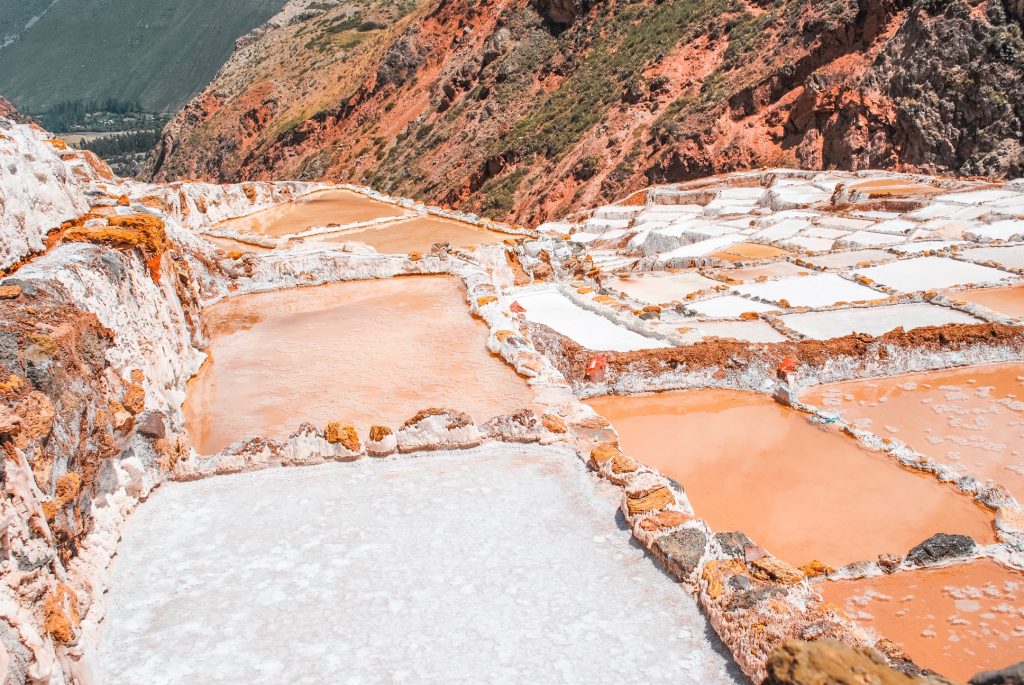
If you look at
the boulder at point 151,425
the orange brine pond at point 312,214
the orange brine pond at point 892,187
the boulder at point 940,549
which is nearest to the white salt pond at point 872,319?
the boulder at point 940,549

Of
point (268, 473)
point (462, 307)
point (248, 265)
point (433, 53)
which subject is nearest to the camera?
point (268, 473)

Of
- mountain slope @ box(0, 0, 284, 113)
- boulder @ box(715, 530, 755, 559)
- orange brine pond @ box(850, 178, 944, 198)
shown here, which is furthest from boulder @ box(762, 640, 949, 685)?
mountain slope @ box(0, 0, 284, 113)

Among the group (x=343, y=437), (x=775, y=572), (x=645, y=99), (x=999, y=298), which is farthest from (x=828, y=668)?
(x=645, y=99)

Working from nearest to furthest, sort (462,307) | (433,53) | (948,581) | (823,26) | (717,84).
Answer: (948,581) < (462,307) < (823,26) < (717,84) < (433,53)

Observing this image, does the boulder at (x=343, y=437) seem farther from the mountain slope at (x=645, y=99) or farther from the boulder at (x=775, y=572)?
the mountain slope at (x=645, y=99)

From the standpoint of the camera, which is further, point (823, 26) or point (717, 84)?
point (717, 84)

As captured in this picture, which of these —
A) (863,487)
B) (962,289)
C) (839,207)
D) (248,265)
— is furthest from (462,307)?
(839,207)

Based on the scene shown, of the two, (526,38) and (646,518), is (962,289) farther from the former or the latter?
(526,38)

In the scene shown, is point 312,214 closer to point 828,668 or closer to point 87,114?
point 828,668
